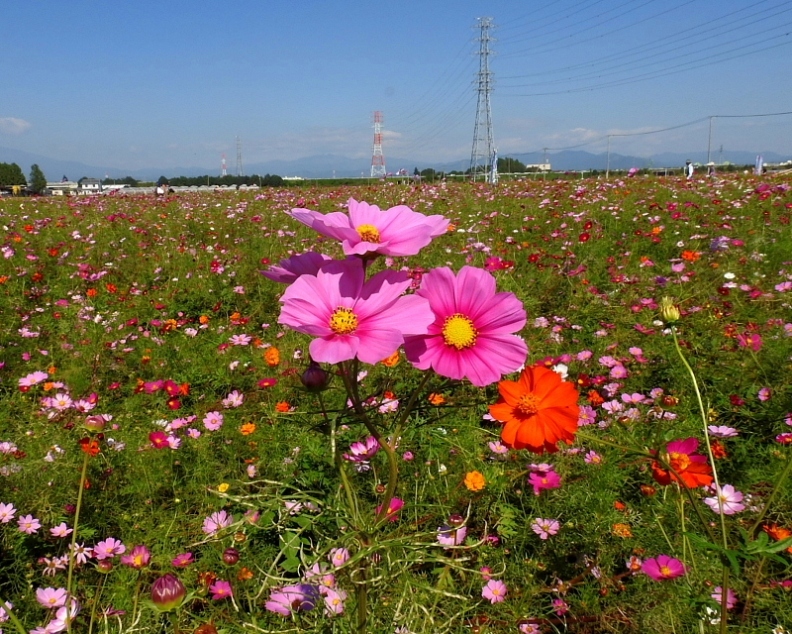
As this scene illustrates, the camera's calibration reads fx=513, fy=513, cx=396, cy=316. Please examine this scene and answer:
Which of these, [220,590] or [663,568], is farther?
[220,590]

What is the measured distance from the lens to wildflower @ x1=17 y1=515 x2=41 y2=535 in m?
1.28

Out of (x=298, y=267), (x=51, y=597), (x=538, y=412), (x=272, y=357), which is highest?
(x=298, y=267)

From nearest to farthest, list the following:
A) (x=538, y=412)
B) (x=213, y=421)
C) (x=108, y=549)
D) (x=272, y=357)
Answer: (x=538, y=412) < (x=108, y=549) < (x=213, y=421) < (x=272, y=357)

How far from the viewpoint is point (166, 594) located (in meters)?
0.71

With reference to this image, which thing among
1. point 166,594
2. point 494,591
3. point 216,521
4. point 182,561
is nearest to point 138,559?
point 182,561

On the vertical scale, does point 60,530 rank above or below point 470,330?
below

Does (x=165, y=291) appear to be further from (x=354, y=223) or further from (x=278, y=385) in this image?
(x=354, y=223)

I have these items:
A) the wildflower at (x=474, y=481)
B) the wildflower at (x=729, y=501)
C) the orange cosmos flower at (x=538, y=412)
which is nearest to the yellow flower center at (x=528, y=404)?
the orange cosmos flower at (x=538, y=412)

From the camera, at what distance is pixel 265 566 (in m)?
1.22

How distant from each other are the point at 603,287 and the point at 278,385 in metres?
1.86

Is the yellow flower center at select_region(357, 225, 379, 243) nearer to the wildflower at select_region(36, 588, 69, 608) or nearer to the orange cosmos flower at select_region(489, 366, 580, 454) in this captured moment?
the orange cosmos flower at select_region(489, 366, 580, 454)

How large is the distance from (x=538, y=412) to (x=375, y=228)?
322 mm

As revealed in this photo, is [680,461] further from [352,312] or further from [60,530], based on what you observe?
[60,530]

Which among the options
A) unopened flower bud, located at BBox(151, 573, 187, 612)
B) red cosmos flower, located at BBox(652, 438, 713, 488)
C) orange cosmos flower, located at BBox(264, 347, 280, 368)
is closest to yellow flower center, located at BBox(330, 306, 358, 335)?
unopened flower bud, located at BBox(151, 573, 187, 612)
